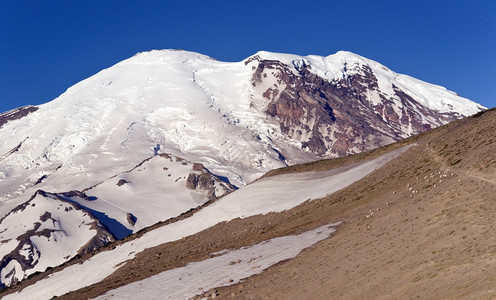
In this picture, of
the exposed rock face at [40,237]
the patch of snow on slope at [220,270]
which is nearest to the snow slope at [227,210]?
the patch of snow on slope at [220,270]

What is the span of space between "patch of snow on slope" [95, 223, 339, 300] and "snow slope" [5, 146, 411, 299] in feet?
55.0

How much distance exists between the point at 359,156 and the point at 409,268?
2028 inches

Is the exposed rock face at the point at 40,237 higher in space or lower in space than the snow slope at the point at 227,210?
higher

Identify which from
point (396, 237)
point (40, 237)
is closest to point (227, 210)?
point (396, 237)

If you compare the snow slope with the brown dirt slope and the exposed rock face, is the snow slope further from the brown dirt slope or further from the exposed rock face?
the exposed rock face

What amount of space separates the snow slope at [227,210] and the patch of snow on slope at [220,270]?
55.0 ft

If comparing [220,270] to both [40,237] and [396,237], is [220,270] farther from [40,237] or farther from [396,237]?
[40,237]

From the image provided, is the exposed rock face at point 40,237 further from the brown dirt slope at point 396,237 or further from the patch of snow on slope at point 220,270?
the patch of snow on slope at point 220,270

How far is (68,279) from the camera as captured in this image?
6925 centimetres

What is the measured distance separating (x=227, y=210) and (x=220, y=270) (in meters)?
31.6

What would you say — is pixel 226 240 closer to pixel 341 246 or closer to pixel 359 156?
pixel 341 246

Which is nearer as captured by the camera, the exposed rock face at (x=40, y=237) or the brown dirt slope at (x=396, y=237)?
the brown dirt slope at (x=396, y=237)

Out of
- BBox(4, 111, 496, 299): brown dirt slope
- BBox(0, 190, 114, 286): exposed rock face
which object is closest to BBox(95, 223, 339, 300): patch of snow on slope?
BBox(4, 111, 496, 299): brown dirt slope

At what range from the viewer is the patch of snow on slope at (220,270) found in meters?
41.1
